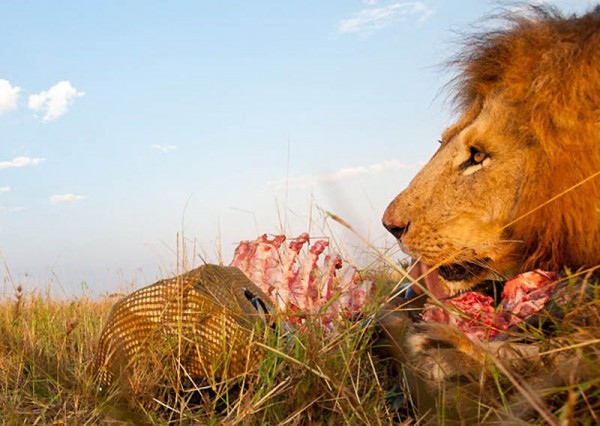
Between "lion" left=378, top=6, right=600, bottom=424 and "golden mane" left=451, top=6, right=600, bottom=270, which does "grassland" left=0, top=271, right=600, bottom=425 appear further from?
"golden mane" left=451, top=6, right=600, bottom=270

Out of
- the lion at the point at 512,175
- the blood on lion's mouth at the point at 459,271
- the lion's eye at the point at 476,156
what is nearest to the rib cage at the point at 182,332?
the lion at the point at 512,175

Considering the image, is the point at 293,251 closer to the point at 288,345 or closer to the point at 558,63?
the point at 288,345

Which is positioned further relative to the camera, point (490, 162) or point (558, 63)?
point (490, 162)

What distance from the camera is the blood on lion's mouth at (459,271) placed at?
3.11 metres

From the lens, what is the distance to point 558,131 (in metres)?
2.74

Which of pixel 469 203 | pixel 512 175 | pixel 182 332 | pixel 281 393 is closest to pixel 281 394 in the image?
pixel 281 393

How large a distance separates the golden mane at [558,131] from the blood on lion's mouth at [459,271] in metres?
0.26

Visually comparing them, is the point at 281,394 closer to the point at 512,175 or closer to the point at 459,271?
the point at 459,271

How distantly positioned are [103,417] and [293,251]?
139cm

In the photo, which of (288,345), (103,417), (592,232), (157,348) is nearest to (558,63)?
(592,232)

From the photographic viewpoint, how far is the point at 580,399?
156 cm

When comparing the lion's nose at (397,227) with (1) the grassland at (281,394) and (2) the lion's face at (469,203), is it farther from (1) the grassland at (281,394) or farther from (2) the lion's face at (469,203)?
(1) the grassland at (281,394)

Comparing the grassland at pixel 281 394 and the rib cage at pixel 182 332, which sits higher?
the rib cage at pixel 182 332

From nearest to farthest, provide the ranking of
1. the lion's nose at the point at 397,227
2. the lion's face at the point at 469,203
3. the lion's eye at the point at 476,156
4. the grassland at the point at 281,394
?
the grassland at the point at 281,394 → the lion's face at the point at 469,203 → the lion's eye at the point at 476,156 → the lion's nose at the point at 397,227
